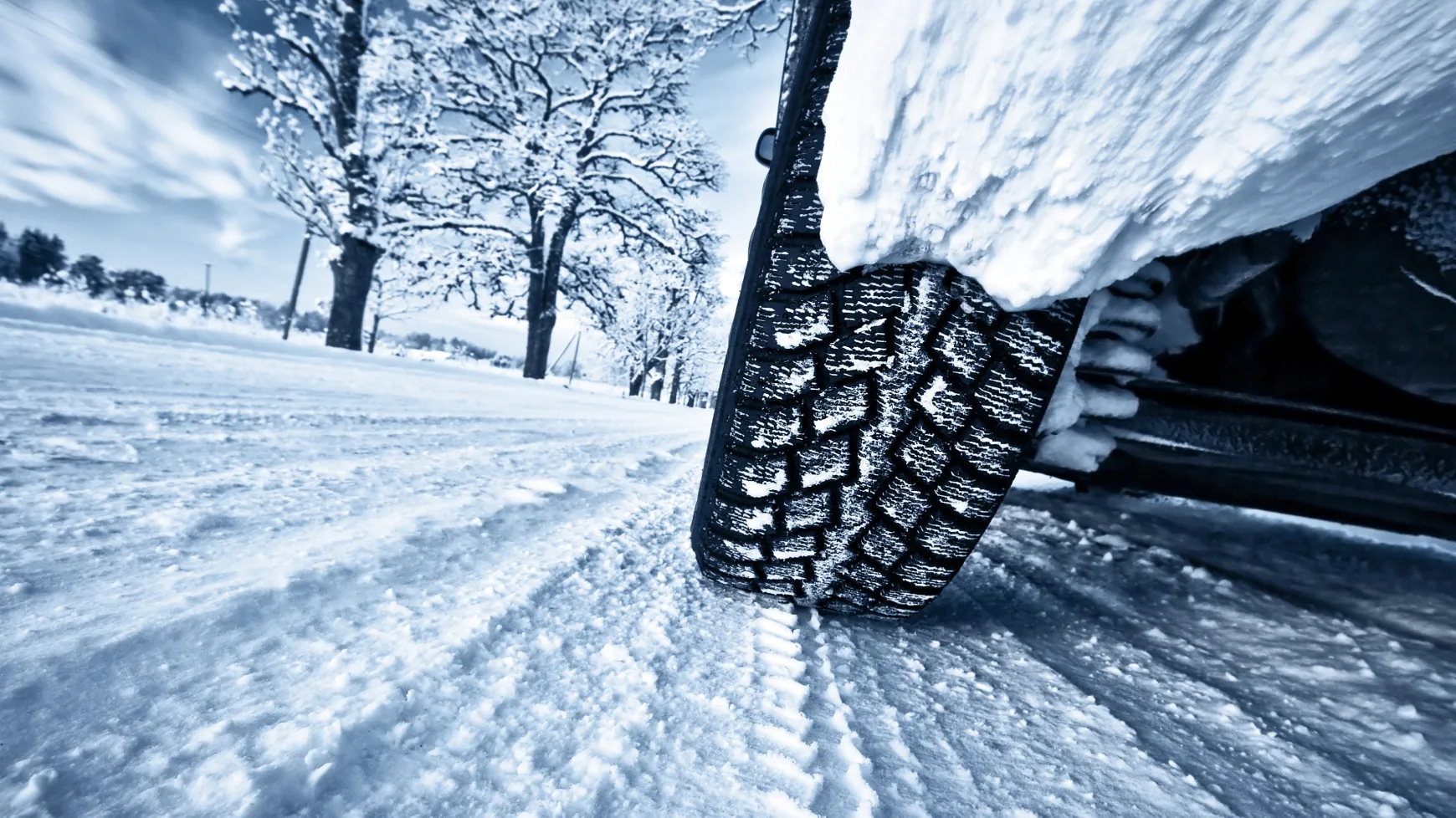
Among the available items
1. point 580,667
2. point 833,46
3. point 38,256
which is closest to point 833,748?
point 580,667

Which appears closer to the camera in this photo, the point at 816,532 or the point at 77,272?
the point at 816,532

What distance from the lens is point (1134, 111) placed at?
1.40ft

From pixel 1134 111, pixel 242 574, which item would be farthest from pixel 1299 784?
pixel 242 574

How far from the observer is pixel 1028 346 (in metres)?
0.57

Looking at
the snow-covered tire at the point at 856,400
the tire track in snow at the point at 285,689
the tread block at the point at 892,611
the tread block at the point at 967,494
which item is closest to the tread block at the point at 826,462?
the snow-covered tire at the point at 856,400

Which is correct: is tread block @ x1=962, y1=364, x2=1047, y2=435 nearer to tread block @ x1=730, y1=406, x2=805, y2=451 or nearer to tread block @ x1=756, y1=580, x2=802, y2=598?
tread block @ x1=730, y1=406, x2=805, y2=451

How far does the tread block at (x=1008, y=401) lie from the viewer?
23.1 inches

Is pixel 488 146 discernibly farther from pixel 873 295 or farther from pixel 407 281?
pixel 873 295

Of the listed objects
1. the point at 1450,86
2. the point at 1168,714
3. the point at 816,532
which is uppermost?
the point at 1450,86

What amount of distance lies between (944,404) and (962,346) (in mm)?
64

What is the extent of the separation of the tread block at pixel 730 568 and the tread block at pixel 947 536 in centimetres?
21

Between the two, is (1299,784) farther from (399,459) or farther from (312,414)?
(312,414)

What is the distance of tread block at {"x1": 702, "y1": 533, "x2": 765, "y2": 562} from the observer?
0.71 metres

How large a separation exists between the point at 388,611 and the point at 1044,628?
0.85 m
